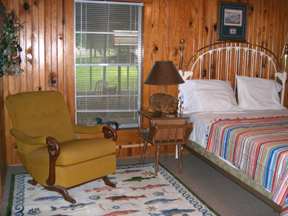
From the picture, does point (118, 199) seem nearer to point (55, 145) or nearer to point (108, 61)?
point (55, 145)

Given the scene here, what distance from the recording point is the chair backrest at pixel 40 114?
3553 millimetres

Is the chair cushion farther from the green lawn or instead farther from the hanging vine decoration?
the green lawn

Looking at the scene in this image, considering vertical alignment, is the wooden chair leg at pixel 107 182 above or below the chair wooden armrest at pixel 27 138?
below

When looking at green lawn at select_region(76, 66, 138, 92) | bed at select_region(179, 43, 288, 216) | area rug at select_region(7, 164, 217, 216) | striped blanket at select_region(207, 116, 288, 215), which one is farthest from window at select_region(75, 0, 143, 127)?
striped blanket at select_region(207, 116, 288, 215)

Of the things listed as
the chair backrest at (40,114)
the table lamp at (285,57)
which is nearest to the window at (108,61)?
the chair backrest at (40,114)

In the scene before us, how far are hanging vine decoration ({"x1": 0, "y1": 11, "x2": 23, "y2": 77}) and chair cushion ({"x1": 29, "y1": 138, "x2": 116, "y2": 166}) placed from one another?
37.8 inches

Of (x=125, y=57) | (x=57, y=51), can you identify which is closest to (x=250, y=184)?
(x=125, y=57)

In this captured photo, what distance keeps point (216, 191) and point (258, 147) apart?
77 cm

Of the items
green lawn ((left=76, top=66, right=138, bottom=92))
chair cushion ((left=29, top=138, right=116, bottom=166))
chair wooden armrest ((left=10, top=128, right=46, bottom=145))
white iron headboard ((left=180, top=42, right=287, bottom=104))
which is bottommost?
chair cushion ((left=29, top=138, right=116, bottom=166))

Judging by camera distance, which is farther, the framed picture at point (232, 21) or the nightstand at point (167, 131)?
the framed picture at point (232, 21)

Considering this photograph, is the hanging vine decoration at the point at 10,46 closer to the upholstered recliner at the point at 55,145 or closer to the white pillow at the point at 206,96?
the upholstered recliner at the point at 55,145

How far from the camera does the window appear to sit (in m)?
4.29

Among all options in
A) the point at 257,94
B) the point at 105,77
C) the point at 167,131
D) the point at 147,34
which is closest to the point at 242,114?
the point at 257,94

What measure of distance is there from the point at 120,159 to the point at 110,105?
70 cm
